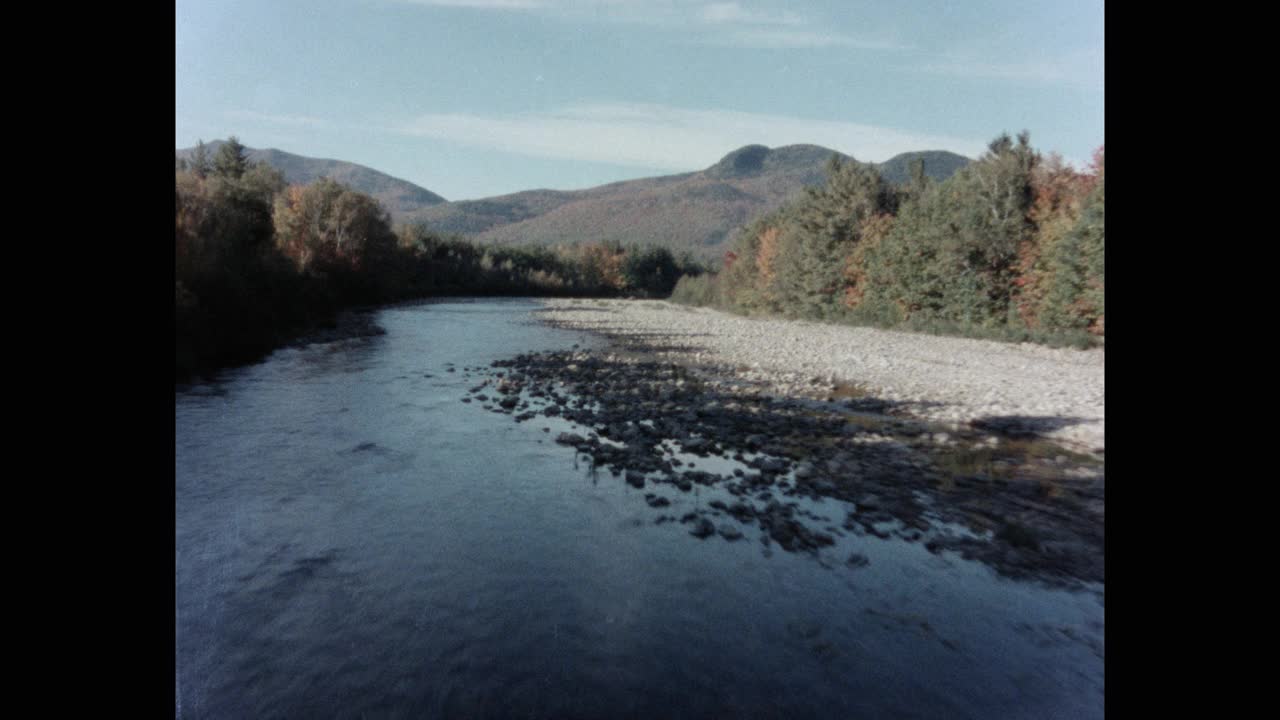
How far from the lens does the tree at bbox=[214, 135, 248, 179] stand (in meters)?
39.3

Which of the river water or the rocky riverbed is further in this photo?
the rocky riverbed

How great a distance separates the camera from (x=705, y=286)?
67500 mm

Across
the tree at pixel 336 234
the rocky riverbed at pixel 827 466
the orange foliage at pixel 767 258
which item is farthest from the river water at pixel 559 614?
the orange foliage at pixel 767 258

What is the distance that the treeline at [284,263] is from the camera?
1672cm

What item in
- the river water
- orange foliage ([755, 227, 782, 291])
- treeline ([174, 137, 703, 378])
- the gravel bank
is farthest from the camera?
orange foliage ([755, 227, 782, 291])

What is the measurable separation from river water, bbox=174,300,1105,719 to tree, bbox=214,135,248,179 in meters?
40.2

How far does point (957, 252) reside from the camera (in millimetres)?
28156

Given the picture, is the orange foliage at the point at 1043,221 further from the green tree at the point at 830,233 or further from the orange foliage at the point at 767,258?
the orange foliage at the point at 767,258

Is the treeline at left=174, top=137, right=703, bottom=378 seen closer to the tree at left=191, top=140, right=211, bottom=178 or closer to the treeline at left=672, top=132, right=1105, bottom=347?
the tree at left=191, top=140, right=211, bottom=178

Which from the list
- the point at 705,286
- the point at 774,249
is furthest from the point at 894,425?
the point at 705,286

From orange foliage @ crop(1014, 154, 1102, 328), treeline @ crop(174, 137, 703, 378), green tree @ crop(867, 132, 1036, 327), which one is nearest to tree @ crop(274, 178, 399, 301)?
treeline @ crop(174, 137, 703, 378)

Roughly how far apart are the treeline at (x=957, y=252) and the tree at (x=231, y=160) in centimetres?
3721
